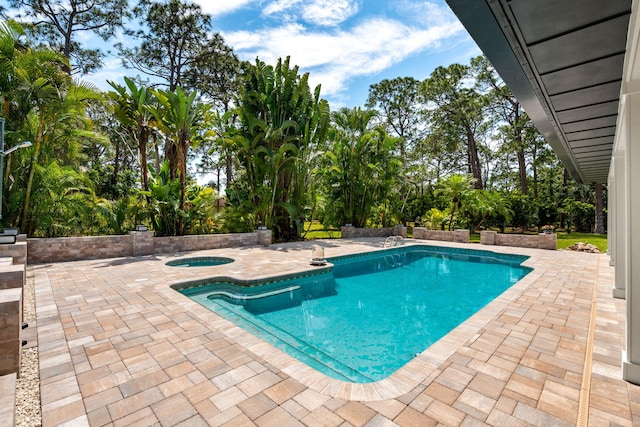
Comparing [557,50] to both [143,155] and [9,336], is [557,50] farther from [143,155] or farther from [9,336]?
[143,155]

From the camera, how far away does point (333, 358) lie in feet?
14.2

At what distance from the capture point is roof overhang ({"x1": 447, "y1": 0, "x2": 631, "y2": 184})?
213 centimetres

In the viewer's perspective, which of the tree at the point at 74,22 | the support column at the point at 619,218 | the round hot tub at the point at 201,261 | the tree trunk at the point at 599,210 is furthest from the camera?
the tree trunk at the point at 599,210

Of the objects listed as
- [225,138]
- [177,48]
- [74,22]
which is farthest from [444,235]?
[74,22]

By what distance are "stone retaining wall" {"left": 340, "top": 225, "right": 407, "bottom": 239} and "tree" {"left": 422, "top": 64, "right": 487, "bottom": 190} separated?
28.1 ft

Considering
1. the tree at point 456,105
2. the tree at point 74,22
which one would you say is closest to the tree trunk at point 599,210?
the tree at point 456,105

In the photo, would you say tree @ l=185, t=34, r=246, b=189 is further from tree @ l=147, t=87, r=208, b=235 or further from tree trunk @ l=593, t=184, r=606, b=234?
tree trunk @ l=593, t=184, r=606, b=234

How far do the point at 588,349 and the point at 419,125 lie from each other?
27.5 meters

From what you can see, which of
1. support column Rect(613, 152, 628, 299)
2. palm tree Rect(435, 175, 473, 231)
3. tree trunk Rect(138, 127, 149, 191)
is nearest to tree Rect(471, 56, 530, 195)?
palm tree Rect(435, 175, 473, 231)

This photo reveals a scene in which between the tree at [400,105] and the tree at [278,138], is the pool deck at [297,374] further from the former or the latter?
the tree at [400,105]

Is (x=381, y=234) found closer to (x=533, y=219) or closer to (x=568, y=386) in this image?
(x=533, y=219)

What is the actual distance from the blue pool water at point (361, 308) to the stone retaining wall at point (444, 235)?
459 cm

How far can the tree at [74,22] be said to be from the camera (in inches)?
639

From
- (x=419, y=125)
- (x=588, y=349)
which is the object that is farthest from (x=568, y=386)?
(x=419, y=125)
